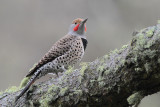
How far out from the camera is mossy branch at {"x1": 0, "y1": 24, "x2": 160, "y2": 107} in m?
1.82

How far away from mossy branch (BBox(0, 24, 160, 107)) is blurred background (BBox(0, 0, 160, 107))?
188 inches

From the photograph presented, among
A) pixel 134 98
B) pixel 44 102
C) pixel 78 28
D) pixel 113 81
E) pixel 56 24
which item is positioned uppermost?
pixel 56 24

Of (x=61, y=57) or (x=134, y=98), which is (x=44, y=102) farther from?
(x=61, y=57)

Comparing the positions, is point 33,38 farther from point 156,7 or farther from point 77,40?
point 77,40

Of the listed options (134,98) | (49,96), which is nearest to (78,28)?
(49,96)

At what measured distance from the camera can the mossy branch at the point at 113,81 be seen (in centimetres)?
182

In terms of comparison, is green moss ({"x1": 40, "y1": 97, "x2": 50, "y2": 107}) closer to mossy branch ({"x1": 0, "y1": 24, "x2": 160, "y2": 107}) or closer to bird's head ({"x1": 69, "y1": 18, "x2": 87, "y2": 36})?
mossy branch ({"x1": 0, "y1": 24, "x2": 160, "y2": 107})

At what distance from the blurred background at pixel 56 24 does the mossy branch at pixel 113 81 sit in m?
4.79

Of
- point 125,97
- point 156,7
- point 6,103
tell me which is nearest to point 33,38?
point 156,7

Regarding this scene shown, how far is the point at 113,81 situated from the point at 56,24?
20.7 feet

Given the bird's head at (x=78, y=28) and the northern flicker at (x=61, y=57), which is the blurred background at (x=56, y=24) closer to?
the bird's head at (x=78, y=28)

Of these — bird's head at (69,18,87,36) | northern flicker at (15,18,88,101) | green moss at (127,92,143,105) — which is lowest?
green moss at (127,92,143,105)

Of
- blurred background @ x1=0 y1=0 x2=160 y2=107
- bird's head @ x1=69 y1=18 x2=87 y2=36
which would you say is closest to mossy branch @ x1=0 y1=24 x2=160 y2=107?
bird's head @ x1=69 y1=18 x2=87 y2=36

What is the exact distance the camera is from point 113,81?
6.64ft
